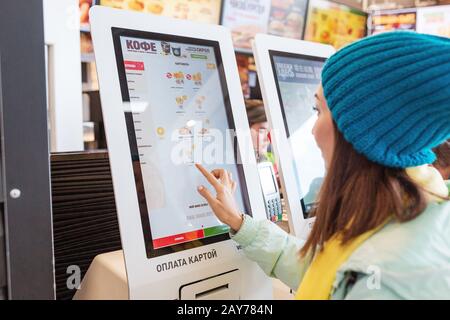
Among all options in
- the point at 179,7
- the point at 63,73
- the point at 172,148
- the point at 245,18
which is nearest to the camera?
the point at 172,148

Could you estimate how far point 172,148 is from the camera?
108cm

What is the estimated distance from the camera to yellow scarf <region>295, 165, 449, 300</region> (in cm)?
81

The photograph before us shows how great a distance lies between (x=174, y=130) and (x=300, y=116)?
1.80 feet

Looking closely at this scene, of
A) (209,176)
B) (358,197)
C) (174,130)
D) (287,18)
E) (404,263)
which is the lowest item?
(404,263)

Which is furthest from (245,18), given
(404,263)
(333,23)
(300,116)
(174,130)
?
(404,263)

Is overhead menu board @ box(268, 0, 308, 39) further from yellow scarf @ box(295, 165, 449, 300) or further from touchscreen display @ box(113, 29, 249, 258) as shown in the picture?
yellow scarf @ box(295, 165, 449, 300)

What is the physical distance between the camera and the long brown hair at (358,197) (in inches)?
31.8

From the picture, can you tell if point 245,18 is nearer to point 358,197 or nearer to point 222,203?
point 222,203

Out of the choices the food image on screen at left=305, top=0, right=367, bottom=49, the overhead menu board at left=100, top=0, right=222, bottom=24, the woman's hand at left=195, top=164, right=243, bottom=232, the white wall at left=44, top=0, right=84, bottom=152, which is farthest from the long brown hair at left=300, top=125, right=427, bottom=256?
the food image on screen at left=305, top=0, right=367, bottom=49

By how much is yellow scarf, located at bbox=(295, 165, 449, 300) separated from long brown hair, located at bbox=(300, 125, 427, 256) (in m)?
0.02

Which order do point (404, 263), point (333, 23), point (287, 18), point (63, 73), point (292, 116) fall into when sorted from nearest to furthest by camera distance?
point (404, 263) → point (292, 116) → point (63, 73) → point (287, 18) → point (333, 23)

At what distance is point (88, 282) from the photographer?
43.4 inches
